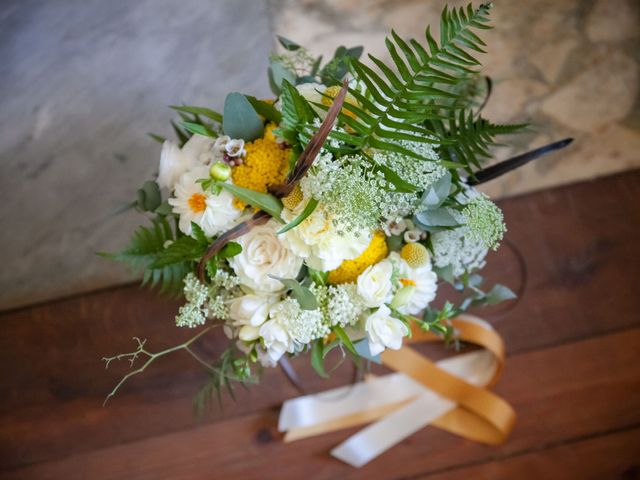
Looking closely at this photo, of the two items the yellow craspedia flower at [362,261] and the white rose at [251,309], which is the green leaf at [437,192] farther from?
the white rose at [251,309]

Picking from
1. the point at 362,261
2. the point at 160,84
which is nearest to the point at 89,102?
the point at 160,84

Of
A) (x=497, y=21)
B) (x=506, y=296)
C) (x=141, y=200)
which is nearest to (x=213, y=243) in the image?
(x=141, y=200)

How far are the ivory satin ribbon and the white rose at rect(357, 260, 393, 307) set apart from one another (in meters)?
0.43

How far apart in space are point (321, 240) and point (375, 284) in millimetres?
86

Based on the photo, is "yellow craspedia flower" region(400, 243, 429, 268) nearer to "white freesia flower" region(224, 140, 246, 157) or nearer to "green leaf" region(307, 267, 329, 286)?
"green leaf" region(307, 267, 329, 286)

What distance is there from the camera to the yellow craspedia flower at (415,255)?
73 centimetres

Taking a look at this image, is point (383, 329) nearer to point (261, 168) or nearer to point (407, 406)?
point (261, 168)

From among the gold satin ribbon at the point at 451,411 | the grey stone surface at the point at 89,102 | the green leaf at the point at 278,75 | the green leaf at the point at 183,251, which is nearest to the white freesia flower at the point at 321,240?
the green leaf at the point at 183,251

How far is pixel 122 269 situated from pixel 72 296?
4.3 inches

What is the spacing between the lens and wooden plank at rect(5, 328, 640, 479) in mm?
1141

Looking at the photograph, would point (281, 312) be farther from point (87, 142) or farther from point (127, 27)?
point (127, 27)

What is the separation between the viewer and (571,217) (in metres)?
1.21

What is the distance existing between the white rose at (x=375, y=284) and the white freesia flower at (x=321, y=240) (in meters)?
0.03

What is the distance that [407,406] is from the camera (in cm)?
116
